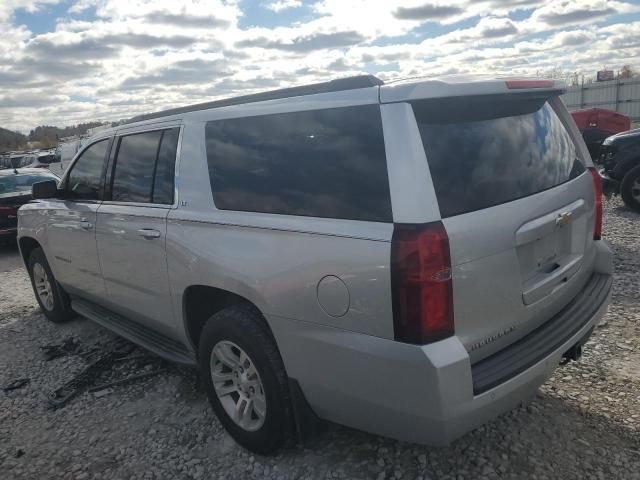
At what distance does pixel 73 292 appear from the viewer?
500cm

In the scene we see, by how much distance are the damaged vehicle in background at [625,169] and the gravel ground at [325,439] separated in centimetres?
483

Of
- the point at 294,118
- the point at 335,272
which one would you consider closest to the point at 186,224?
the point at 294,118

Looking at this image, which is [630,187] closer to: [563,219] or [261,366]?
[563,219]

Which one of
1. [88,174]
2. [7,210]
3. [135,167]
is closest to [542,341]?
[135,167]

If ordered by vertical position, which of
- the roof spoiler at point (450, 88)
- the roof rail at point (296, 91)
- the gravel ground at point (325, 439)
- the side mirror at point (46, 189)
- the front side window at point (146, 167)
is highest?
the roof rail at point (296, 91)

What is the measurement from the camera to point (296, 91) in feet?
9.16

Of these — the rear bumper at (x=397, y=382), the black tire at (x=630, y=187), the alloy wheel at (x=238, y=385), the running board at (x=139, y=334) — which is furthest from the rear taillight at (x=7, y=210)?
the black tire at (x=630, y=187)

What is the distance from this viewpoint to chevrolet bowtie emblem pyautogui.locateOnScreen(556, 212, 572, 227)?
2.67 meters

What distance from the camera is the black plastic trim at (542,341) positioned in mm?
2291

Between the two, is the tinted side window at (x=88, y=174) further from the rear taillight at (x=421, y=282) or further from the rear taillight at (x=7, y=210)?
the rear taillight at (x=7, y=210)

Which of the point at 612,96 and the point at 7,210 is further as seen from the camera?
the point at 612,96

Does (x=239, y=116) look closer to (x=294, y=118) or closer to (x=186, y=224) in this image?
(x=294, y=118)

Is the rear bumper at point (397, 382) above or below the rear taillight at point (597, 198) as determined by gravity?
below

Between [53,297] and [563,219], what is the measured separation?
15.9ft
